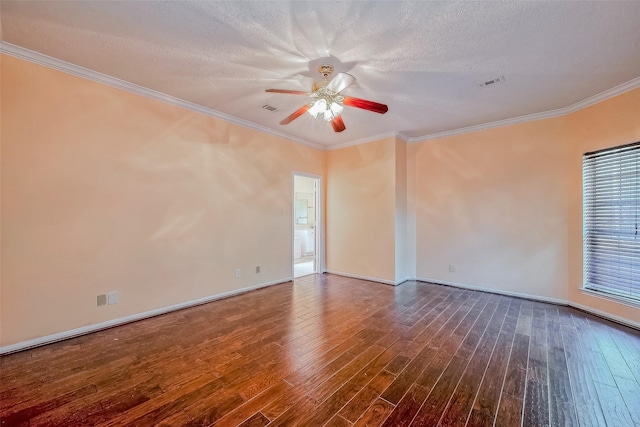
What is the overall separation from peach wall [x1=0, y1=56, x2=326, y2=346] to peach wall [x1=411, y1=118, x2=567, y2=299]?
3.29m

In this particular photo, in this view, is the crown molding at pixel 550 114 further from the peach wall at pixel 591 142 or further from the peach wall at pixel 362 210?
the peach wall at pixel 362 210

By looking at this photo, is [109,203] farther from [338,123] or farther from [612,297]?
[612,297]

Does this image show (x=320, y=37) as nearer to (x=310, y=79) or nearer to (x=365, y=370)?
(x=310, y=79)

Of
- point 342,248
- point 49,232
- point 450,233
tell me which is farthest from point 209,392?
point 450,233

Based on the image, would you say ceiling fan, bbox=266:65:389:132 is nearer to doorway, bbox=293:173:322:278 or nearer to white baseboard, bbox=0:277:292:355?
white baseboard, bbox=0:277:292:355

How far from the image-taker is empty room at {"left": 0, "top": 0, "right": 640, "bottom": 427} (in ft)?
6.39

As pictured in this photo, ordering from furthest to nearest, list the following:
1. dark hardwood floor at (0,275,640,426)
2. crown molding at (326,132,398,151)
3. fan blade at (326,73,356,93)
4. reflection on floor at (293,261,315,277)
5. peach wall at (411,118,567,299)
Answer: reflection on floor at (293,261,315,277) < crown molding at (326,132,398,151) < peach wall at (411,118,567,299) < fan blade at (326,73,356,93) < dark hardwood floor at (0,275,640,426)

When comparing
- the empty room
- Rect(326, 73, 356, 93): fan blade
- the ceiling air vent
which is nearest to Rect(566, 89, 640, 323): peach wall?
the empty room

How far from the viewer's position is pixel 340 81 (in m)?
2.77

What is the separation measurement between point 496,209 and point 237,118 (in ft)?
14.6

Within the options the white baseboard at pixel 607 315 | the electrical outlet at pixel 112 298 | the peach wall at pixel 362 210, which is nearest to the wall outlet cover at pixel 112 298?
the electrical outlet at pixel 112 298

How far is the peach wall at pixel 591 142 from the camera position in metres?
3.09

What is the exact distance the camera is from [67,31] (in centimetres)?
227

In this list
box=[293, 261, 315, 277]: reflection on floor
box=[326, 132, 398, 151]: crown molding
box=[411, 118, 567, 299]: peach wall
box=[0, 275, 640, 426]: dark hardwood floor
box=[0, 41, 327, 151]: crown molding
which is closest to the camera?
box=[0, 275, 640, 426]: dark hardwood floor
